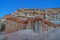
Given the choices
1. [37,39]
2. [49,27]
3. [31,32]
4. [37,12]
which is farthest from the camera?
[37,12]

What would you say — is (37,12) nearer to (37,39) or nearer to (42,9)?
(42,9)

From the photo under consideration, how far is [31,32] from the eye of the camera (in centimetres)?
617

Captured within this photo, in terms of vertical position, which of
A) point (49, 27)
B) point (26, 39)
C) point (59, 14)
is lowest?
point (26, 39)

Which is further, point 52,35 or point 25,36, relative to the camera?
point 25,36

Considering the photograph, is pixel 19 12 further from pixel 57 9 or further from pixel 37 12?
pixel 57 9

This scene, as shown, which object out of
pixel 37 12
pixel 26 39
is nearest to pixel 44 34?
pixel 26 39

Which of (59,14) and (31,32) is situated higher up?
(59,14)

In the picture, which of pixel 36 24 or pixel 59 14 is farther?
pixel 59 14

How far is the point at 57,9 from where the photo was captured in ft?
40.5

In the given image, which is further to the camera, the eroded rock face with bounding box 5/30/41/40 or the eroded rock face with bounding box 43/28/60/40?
the eroded rock face with bounding box 5/30/41/40

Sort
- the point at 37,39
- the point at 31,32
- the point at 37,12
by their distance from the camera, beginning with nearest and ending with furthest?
the point at 37,39, the point at 31,32, the point at 37,12

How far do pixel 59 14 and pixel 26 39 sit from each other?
690 centimetres

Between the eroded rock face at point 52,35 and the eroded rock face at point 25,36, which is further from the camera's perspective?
the eroded rock face at point 25,36

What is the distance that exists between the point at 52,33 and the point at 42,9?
21.2ft
